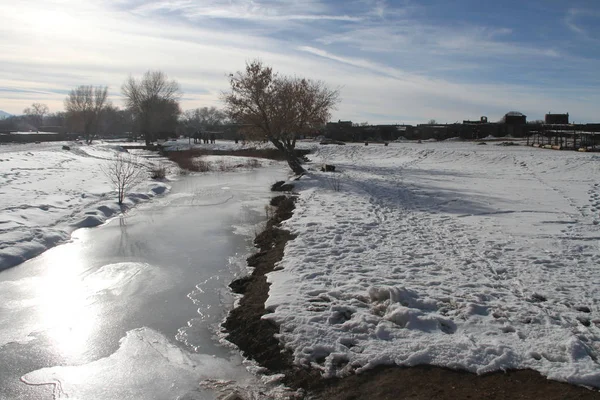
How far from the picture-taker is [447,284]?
27.6ft

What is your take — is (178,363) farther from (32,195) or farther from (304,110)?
(304,110)

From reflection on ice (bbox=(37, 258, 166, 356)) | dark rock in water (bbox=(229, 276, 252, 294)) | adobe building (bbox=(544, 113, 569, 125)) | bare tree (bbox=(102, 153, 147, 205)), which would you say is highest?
adobe building (bbox=(544, 113, 569, 125))

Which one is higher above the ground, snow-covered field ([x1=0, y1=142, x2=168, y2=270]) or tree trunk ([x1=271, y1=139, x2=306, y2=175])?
tree trunk ([x1=271, y1=139, x2=306, y2=175])

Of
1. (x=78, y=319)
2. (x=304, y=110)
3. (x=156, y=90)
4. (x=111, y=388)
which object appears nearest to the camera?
(x=111, y=388)


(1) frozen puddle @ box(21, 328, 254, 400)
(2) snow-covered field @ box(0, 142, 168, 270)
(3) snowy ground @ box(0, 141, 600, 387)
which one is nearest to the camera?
(1) frozen puddle @ box(21, 328, 254, 400)

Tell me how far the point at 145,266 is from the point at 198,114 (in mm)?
147766

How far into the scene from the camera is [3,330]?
775cm

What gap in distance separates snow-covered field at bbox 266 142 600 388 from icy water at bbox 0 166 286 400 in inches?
49.9

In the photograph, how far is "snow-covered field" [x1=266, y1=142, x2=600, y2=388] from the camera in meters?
6.11

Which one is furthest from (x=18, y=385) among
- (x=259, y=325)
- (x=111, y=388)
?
(x=259, y=325)

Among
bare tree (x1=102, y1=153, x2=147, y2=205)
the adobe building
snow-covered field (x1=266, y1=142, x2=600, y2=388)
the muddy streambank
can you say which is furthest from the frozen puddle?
the adobe building

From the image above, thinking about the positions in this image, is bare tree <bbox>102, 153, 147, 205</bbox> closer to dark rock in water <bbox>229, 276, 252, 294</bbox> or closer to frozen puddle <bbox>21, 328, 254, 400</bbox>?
dark rock in water <bbox>229, 276, 252, 294</bbox>

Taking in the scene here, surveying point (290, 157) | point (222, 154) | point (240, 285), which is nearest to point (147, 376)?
point (240, 285)

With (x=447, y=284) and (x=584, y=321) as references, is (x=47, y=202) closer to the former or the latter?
(x=447, y=284)
